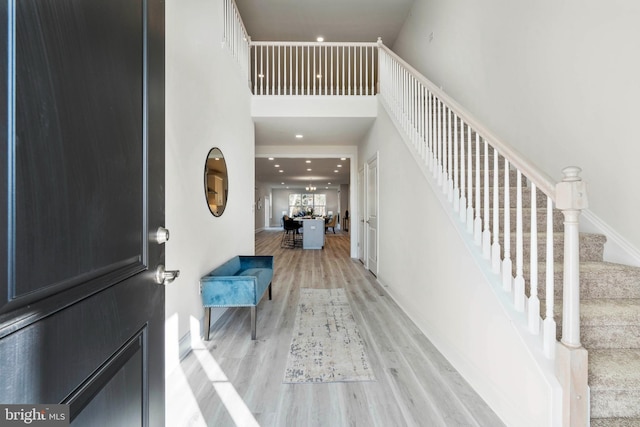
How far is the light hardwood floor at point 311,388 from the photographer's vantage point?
1.61 meters

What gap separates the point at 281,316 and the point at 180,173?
186 centimetres

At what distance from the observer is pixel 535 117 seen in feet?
8.73

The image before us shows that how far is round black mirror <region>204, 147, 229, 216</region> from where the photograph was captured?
2732 mm

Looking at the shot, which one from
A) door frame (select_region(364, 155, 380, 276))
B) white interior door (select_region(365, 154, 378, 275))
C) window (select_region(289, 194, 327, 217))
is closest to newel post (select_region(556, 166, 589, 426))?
door frame (select_region(364, 155, 380, 276))

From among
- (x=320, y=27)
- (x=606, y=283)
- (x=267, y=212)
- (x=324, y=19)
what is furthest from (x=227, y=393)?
(x=267, y=212)

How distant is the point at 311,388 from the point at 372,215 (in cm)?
367

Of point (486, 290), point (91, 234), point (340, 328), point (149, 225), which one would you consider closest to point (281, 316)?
point (340, 328)

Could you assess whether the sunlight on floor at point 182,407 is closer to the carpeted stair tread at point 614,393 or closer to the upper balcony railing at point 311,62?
the carpeted stair tread at point 614,393

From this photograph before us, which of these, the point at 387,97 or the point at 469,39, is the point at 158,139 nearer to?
the point at 387,97

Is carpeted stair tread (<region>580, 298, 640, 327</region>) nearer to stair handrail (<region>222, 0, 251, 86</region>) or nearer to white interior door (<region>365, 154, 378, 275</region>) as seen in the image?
white interior door (<region>365, 154, 378, 275</region>)

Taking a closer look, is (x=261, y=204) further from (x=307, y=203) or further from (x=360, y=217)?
(x=360, y=217)

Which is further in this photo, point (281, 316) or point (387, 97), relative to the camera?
point (387, 97)

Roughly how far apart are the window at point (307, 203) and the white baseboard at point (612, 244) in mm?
16105

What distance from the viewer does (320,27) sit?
5715mm
